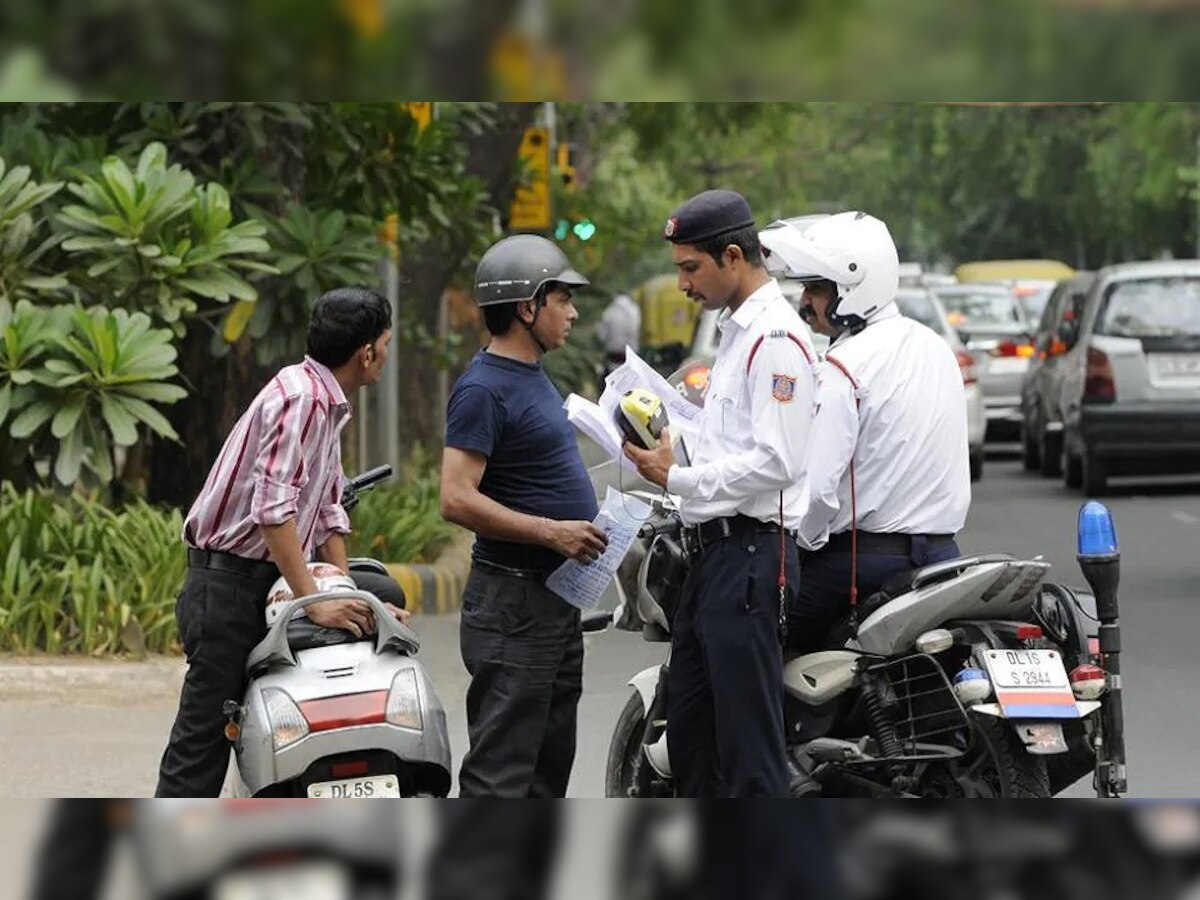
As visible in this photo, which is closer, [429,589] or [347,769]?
[347,769]

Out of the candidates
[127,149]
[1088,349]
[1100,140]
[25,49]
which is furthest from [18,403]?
[1100,140]

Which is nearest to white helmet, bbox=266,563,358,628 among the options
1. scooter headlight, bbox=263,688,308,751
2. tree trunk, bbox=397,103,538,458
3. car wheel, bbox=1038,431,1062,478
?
scooter headlight, bbox=263,688,308,751

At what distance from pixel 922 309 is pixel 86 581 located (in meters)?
11.8

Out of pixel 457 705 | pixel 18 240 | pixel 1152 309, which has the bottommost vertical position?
pixel 457 705

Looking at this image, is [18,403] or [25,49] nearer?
[25,49]

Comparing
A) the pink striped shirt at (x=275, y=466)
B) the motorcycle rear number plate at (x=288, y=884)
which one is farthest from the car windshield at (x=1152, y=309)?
the motorcycle rear number plate at (x=288, y=884)

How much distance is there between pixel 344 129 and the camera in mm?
13469

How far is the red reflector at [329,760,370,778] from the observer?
5957 millimetres

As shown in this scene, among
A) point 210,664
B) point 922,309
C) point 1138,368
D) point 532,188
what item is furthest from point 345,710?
point 532,188

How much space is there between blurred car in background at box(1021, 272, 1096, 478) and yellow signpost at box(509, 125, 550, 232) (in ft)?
15.2

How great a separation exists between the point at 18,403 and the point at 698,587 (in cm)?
599

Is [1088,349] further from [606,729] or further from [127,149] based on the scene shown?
[606,729]

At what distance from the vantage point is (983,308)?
25797 millimetres

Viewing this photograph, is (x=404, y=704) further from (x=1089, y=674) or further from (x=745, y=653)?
(x=1089, y=674)
